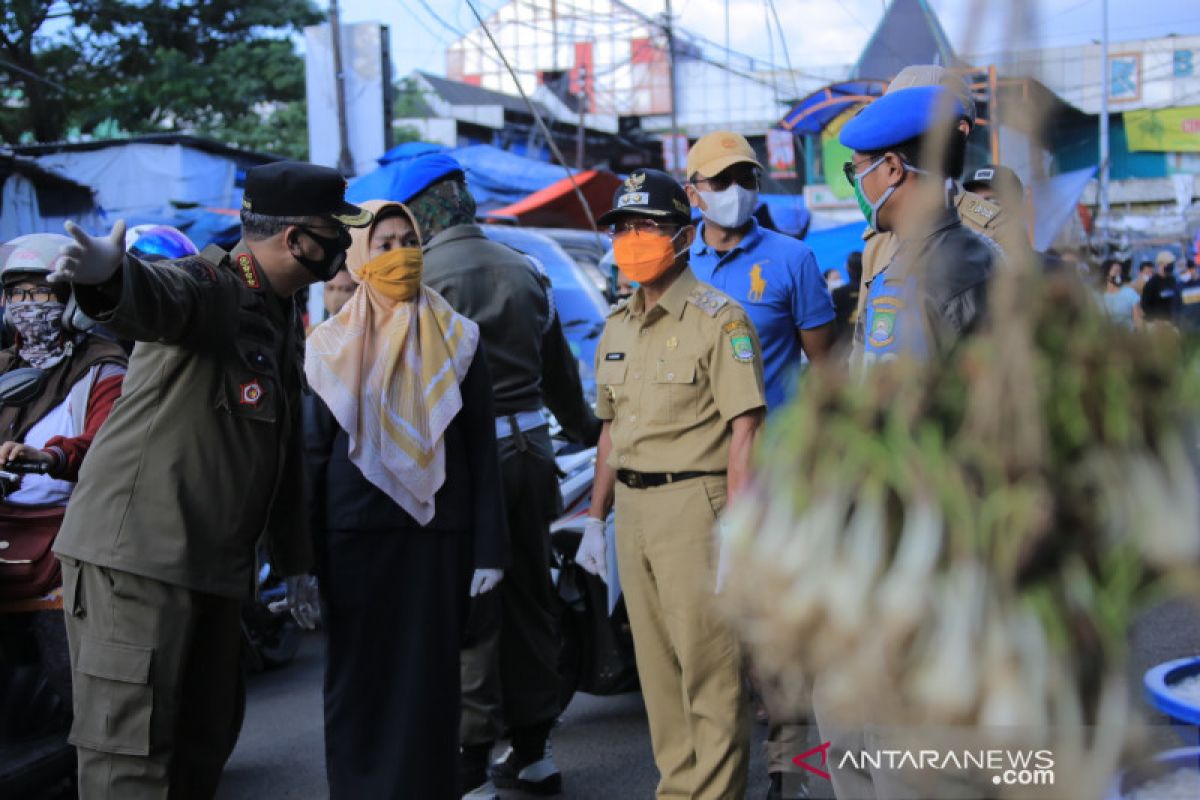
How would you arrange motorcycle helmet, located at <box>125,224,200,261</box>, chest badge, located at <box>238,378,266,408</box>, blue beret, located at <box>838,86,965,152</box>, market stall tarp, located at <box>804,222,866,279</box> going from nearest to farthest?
blue beret, located at <box>838,86,965,152</box>
chest badge, located at <box>238,378,266,408</box>
motorcycle helmet, located at <box>125,224,200,261</box>
market stall tarp, located at <box>804,222,866,279</box>

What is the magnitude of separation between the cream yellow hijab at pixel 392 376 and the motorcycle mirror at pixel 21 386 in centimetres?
128

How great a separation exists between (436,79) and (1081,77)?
3503 centimetres

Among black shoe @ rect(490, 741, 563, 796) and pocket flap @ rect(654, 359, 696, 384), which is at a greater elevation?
pocket flap @ rect(654, 359, 696, 384)

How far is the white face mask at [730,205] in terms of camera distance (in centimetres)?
449

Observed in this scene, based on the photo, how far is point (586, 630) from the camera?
5.00 metres

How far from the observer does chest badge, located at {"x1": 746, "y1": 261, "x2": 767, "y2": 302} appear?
4363 mm

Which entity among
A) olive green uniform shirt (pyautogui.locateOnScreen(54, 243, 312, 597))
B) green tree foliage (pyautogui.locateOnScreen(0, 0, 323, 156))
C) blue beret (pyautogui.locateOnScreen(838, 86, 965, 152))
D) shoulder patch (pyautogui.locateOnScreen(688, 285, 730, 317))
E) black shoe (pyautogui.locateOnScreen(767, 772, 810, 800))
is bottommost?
black shoe (pyautogui.locateOnScreen(767, 772, 810, 800))

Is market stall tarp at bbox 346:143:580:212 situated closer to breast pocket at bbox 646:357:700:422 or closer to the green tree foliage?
the green tree foliage

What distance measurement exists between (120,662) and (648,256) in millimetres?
1936

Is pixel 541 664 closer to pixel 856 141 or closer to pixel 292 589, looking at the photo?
pixel 292 589

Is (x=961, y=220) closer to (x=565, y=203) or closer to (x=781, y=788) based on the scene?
(x=781, y=788)

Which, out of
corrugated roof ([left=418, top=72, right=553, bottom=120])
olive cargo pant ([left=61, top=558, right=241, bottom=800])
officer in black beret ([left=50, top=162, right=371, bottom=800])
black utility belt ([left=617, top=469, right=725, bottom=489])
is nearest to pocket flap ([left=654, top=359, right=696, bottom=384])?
black utility belt ([left=617, top=469, right=725, bottom=489])

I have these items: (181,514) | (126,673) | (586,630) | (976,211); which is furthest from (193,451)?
(976,211)

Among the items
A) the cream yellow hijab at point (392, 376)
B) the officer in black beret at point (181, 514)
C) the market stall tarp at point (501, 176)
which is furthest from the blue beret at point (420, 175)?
the market stall tarp at point (501, 176)
